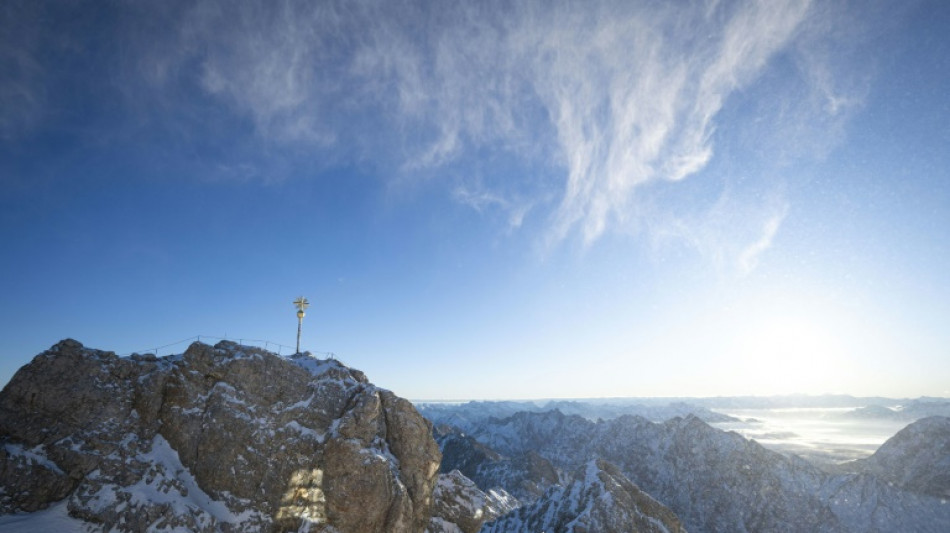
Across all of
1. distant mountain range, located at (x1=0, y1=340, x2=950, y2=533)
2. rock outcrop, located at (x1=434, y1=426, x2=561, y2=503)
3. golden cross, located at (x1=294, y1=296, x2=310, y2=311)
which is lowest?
rock outcrop, located at (x1=434, y1=426, x2=561, y2=503)

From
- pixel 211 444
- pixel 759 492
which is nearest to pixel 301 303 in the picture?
pixel 211 444

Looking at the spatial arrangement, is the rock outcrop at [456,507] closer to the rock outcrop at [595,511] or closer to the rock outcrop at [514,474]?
the rock outcrop at [595,511]

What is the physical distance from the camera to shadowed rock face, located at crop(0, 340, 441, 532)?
33.8 metres

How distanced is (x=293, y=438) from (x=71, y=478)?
17.2 meters

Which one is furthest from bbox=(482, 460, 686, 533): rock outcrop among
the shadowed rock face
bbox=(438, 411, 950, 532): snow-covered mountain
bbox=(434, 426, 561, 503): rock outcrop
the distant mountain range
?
bbox=(434, 426, 561, 503): rock outcrop

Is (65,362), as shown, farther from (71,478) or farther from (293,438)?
(293,438)

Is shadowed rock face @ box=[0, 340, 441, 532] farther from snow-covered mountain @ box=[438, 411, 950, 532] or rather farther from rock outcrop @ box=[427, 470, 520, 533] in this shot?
snow-covered mountain @ box=[438, 411, 950, 532]

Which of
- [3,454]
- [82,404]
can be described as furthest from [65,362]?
[3,454]

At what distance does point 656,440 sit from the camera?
176m

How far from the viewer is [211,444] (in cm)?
4016

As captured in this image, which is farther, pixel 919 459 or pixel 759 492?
pixel 759 492

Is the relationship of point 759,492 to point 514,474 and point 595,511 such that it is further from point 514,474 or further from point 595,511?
point 595,511

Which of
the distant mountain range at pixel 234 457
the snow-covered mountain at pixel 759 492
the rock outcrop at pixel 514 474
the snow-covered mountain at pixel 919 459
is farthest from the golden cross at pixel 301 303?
the snow-covered mountain at pixel 919 459

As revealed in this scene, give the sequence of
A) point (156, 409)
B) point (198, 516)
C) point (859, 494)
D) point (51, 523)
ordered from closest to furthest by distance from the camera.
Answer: point (51, 523)
point (198, 516)
point (156, 409)
point (859, 494)
